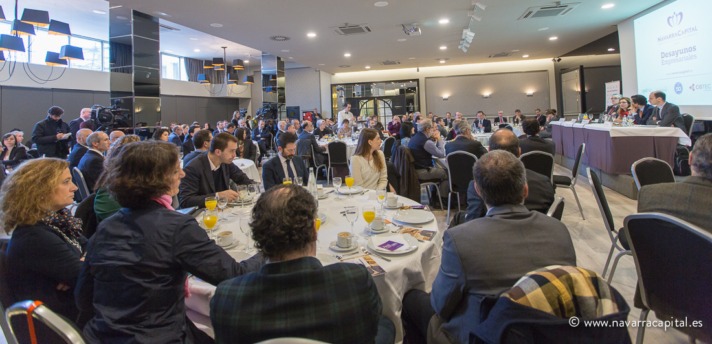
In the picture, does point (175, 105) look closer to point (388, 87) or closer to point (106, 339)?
point (388, 87)

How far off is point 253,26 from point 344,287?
789 cm

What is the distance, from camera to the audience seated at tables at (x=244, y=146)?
24.7 ft

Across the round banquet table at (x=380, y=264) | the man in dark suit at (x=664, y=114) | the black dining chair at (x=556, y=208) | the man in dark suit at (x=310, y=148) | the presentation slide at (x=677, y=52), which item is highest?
the presentation slide at (x=677, y=52)

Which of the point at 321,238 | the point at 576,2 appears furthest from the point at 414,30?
the point at 321,238

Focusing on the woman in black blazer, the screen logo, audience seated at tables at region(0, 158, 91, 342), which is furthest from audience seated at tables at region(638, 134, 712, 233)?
the woman in black blazer

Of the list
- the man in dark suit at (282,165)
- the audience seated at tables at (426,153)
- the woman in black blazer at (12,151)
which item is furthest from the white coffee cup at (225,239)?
the woman in black blazer at (12,151)

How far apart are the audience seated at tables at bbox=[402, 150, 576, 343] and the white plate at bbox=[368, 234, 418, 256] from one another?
0.33 m

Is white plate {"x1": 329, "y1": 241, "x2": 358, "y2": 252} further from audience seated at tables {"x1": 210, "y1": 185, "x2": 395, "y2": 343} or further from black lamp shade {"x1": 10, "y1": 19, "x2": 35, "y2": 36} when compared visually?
black lamp shade {"x1": 10, "y1": 19, "x2": 35, "y2": 36}

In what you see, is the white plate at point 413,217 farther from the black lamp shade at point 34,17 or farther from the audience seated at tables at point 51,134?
the black lamp shade at point 34,17

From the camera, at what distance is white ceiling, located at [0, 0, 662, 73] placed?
6535 mm

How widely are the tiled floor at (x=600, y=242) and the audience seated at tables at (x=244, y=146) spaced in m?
4.46

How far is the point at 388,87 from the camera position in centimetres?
1673

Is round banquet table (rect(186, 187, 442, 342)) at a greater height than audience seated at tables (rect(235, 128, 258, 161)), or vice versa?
audience seated at tables (rect(235, 128, 258, 161))

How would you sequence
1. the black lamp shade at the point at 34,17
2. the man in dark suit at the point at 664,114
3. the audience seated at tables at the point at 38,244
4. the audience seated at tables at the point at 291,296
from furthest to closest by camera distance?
the black lamp shade at the point at 34,17 → the man in dark suit at the point at 664,114 → the audience seated at tables at the point at 38,244 → the audience seated at tables at the point at 291,296
